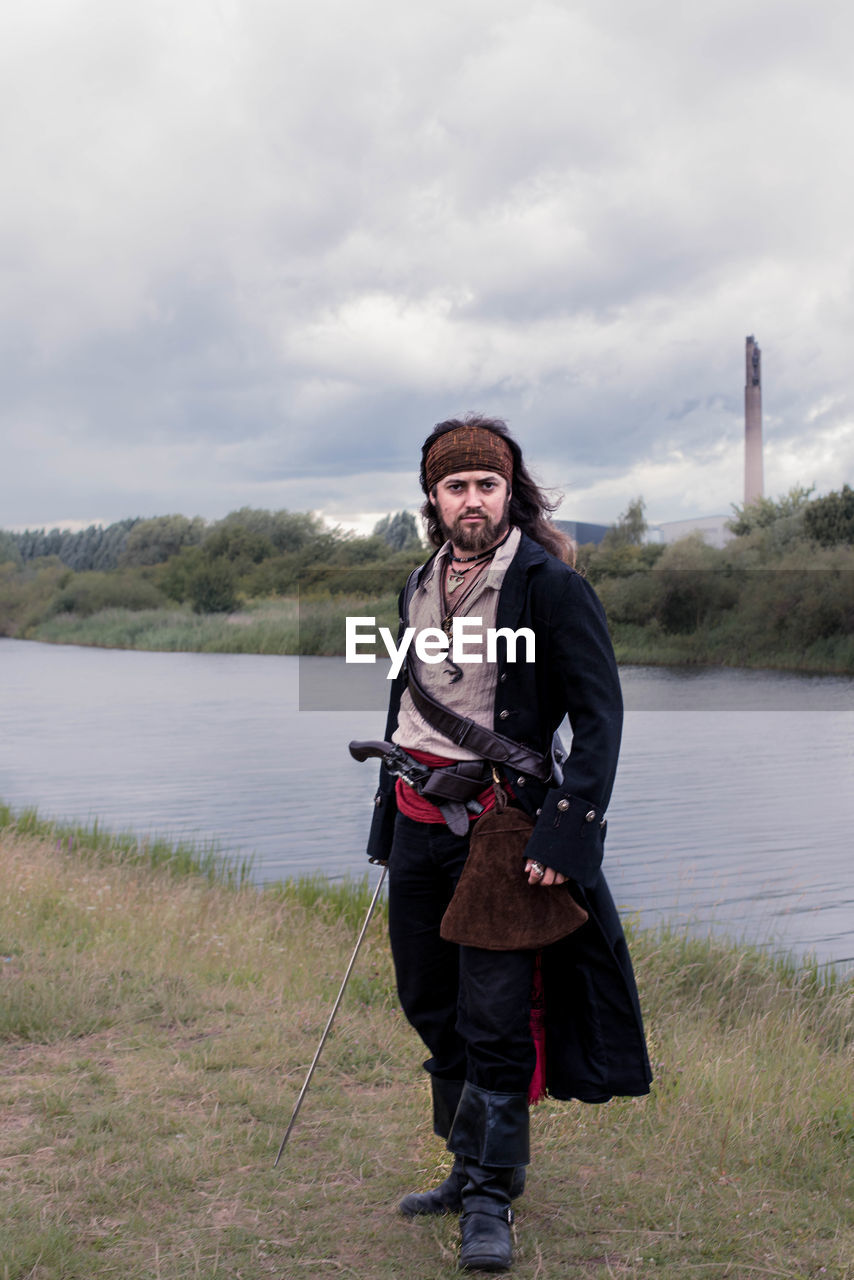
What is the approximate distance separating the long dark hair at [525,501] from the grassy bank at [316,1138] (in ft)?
4.91

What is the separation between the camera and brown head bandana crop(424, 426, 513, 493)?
2580mm

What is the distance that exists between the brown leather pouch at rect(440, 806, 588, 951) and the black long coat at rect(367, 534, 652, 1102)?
7 cm

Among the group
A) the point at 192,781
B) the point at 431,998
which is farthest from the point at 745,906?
the point at 192,781

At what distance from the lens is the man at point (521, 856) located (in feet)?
7.93

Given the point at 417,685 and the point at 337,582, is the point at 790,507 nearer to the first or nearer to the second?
the point at 337,582

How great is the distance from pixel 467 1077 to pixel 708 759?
55.1ft

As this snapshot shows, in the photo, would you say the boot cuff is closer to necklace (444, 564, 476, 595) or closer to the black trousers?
the black trousers

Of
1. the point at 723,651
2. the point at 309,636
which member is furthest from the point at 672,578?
the point at 309,636

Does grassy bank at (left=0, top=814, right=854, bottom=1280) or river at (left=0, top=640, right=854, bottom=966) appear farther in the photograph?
river at (left=0, top=640, right=854, bottom=966)

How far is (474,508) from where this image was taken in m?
2.56

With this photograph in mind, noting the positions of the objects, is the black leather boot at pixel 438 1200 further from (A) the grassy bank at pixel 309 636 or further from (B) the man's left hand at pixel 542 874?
(A) the grassy bank at pixel 309 636

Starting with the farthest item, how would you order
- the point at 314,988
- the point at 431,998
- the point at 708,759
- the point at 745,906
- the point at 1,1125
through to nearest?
the point at 708,759, the point at 745,906, the point at 314,988, the point at 1,1125, the point at 431,998

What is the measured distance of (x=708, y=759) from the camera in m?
18.7

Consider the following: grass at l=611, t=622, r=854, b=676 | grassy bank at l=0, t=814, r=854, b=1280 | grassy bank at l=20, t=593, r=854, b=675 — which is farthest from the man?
grass at l=611, t=622, r=854, b=676
